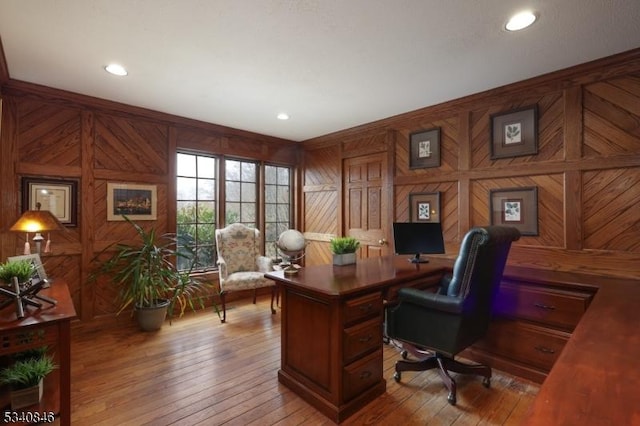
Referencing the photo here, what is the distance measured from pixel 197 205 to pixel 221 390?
8.92ft

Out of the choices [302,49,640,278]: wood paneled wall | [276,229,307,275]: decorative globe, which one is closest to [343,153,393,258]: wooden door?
[302,49,640,278]: wood paneled wall

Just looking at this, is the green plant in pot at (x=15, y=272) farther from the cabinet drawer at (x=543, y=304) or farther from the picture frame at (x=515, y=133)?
the picture frame at (x=515, y=133)

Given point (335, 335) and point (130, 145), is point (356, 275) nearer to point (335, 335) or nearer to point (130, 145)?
point (335, 335)

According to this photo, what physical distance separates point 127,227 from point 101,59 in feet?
6.41

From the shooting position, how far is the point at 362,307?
6.92ft

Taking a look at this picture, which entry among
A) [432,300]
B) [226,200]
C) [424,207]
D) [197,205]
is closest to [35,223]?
[197,205]

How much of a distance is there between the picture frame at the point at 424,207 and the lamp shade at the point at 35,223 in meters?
→ 3.63

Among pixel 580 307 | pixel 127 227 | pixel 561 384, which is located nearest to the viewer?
pixel 561 384

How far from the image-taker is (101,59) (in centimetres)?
254

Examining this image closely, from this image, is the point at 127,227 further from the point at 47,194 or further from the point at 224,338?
the point at 224,338

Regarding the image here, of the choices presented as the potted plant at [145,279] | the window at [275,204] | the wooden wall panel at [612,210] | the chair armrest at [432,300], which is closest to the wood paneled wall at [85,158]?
the potted plant at [145,279]

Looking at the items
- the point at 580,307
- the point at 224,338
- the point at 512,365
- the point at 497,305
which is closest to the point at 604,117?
the point at 580,307

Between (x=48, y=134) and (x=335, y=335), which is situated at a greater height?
(x=48, y=134)

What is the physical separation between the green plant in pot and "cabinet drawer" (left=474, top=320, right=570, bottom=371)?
3.48 meters
